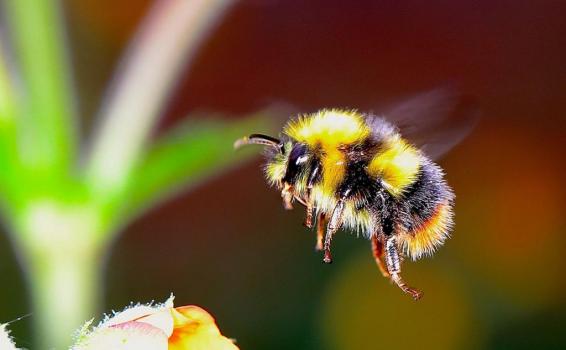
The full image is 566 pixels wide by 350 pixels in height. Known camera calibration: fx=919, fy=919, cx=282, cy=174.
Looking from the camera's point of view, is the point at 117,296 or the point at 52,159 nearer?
the point at 52,159

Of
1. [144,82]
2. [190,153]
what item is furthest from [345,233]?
[190,153]

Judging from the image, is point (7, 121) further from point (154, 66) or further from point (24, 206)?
point (154, 66)

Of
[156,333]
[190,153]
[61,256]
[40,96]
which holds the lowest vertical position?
[156,333]

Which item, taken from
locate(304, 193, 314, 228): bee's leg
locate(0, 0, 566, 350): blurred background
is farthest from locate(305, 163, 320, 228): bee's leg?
locate(0, 0, 566, 350): blurred background

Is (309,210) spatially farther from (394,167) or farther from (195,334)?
(195,334)

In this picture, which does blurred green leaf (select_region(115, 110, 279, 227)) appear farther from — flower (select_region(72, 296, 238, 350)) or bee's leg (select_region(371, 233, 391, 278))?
flower (select_region(72, 296, 238, 350))

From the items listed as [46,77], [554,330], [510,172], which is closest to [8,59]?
[46,77]
